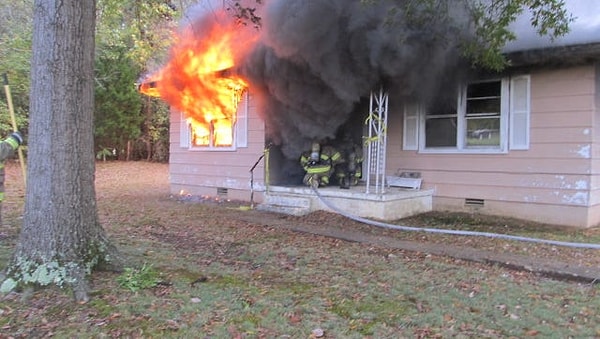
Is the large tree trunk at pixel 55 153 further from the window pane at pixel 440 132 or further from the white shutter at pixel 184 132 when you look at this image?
the white shutter at pixel 184 132

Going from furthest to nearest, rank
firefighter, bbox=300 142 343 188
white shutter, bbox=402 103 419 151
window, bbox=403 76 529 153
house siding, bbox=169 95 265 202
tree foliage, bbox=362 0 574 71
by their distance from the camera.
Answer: house siding, bbox=169 95 265 202 → white shutter, bbox=402 103 419 151 → firefighter, bbox=300 142 343 188 → window, bbox=403 76 529 153 → tree foliage, bbox=362 0 574 71

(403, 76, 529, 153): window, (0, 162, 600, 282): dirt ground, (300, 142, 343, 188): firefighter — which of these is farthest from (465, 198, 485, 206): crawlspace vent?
(300, 142, 343, 188): firefighter

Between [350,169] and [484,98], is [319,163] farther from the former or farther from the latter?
[484,98]

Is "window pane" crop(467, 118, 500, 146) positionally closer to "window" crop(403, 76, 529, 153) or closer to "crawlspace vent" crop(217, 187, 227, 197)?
"window" crop(403, 76, 529, 153)

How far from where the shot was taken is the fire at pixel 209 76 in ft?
33.1

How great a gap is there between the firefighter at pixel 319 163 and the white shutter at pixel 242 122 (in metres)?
1.76

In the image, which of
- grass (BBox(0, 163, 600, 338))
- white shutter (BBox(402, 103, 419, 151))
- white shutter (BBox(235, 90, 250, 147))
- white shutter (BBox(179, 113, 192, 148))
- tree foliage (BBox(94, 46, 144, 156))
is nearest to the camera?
grass (BBox(0, 163, 600, 338))

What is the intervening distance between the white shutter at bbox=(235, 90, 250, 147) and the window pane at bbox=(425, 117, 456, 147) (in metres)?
3.94

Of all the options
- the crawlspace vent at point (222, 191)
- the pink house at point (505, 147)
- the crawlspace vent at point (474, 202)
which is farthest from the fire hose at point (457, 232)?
the crawlspace vent at point (222, 191)

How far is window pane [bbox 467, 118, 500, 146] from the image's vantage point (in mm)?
8766

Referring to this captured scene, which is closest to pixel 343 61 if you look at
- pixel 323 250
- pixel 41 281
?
pixel 323 250

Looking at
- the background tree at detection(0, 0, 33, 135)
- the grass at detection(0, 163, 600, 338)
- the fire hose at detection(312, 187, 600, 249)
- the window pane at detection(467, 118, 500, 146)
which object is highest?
A: the background tree at detection(0, 0, 33, 135)

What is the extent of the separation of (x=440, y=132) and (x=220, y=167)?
16.8 feet

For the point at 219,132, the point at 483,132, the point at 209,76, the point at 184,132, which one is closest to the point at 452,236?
the point at 483,132
